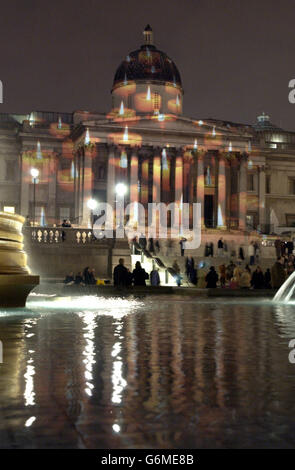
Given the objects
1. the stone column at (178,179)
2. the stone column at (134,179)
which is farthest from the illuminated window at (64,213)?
the stone column at (178,179)

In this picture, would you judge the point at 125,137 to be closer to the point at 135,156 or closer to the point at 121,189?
the point at 135,156

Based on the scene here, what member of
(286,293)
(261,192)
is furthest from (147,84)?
(286,293)

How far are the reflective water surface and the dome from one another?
60.1 m

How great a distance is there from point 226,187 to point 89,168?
15.1 meters

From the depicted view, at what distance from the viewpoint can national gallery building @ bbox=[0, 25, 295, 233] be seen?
6178 centimetres

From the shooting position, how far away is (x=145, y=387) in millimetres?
5891

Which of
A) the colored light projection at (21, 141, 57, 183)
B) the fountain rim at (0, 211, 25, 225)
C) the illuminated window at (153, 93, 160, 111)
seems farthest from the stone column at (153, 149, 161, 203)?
the fountain rim at (0, 211, 25, 225)

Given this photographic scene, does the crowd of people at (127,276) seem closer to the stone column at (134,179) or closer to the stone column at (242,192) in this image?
the stone column at (134,179)

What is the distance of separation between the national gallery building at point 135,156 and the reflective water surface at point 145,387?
166 ft

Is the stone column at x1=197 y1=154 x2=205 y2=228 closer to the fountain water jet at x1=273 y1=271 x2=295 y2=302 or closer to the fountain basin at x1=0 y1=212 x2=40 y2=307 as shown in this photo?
the fountain water jet at x1=273 y1=271 x2=295 y2=302

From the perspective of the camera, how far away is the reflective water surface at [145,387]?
4324 millimetres

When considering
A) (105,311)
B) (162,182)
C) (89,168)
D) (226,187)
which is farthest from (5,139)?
(105,311)

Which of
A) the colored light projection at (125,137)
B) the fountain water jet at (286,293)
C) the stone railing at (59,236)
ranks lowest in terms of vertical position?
the fountain water jet at (286,293)
